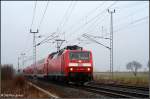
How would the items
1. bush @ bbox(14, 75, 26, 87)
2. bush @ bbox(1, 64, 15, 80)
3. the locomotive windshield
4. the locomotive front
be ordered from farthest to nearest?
bush @ bbox(1, 64, 15, 80) → bush @ bbox(14, 75, 26, 87) → the locomotive windshield → the locomotive front

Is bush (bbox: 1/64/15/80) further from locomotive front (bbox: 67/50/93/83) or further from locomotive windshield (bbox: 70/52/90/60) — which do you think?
locomotive windshield (bbox: 70/52/90/60)

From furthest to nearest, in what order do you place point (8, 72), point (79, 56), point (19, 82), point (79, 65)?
point (8, 72) < point (19, 82) < point (79, 56) < point (79, 65)

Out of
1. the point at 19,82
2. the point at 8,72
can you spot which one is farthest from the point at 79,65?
the point at 8,72

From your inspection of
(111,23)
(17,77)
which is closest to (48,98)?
(17,77)

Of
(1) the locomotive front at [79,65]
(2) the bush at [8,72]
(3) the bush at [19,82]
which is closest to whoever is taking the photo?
(1) the locomotive front at [79,65]

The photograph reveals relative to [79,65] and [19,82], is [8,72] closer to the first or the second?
[19,82]

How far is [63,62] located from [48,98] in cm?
1304

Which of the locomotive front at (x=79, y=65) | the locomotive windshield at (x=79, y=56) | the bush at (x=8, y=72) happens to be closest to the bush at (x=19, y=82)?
the bush at (x=8, y=72)

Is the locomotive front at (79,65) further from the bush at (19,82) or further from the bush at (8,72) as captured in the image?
the bush at (8,72)

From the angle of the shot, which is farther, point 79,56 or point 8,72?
point 8,72

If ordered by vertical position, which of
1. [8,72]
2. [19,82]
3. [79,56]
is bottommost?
[19,82]

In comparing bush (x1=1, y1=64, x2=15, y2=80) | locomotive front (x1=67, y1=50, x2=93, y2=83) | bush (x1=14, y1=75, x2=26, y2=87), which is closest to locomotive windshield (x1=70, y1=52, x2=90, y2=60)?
locomotive front (x1=67, y1=50, x2=93, y2=83)

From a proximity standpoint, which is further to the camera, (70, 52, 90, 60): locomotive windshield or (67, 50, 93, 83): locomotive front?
(70, 52, 90, 60): locomotive windshield

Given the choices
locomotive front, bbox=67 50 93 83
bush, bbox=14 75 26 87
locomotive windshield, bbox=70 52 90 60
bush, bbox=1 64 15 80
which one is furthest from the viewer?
bush, bbox=1 64 15 80
